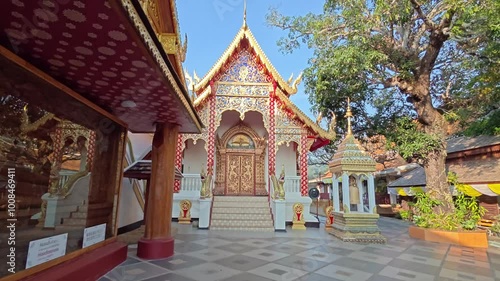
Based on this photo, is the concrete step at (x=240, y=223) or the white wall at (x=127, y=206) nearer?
the white wall at (x=127, y=206)

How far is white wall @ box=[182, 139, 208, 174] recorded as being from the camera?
33.4 feet

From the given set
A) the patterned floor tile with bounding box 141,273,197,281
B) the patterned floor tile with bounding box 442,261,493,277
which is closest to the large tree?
the patterned floor tile with bounding box 442,261,493,277

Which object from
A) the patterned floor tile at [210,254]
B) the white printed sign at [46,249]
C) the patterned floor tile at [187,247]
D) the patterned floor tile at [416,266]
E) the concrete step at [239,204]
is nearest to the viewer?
the white printed sign at [46,249]

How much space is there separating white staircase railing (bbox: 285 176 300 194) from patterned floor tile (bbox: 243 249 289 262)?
411 cm

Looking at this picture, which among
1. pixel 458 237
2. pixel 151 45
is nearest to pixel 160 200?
pixel 151 45

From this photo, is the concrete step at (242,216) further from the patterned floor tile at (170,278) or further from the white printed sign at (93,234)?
the patterned floor tile at (170,278)

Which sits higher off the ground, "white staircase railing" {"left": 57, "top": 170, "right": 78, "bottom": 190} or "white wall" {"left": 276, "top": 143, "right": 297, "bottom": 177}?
"white wall" {"left": 276, "top": 143, "right": 297, "bottom": 177}

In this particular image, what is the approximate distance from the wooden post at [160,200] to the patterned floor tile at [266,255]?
135 centimetres

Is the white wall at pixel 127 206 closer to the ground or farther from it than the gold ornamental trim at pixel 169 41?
closer to the ground

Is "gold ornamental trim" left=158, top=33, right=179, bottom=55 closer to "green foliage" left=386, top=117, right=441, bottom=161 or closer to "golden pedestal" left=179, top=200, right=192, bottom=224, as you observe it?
"golden pedestal" left=179, top=200, right=192, bottom=224

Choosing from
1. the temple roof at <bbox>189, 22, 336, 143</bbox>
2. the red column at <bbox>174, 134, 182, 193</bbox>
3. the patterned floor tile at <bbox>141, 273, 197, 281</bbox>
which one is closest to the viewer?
the patterned floor tile at <bbox>141, 273, 197, 281</bbox>

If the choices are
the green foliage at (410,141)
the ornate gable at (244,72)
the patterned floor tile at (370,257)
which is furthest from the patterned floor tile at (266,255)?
the ornate gable at (244,72)

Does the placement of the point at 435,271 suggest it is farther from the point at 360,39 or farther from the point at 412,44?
the point at 412,44

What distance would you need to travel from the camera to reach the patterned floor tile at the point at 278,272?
11.4 ft
